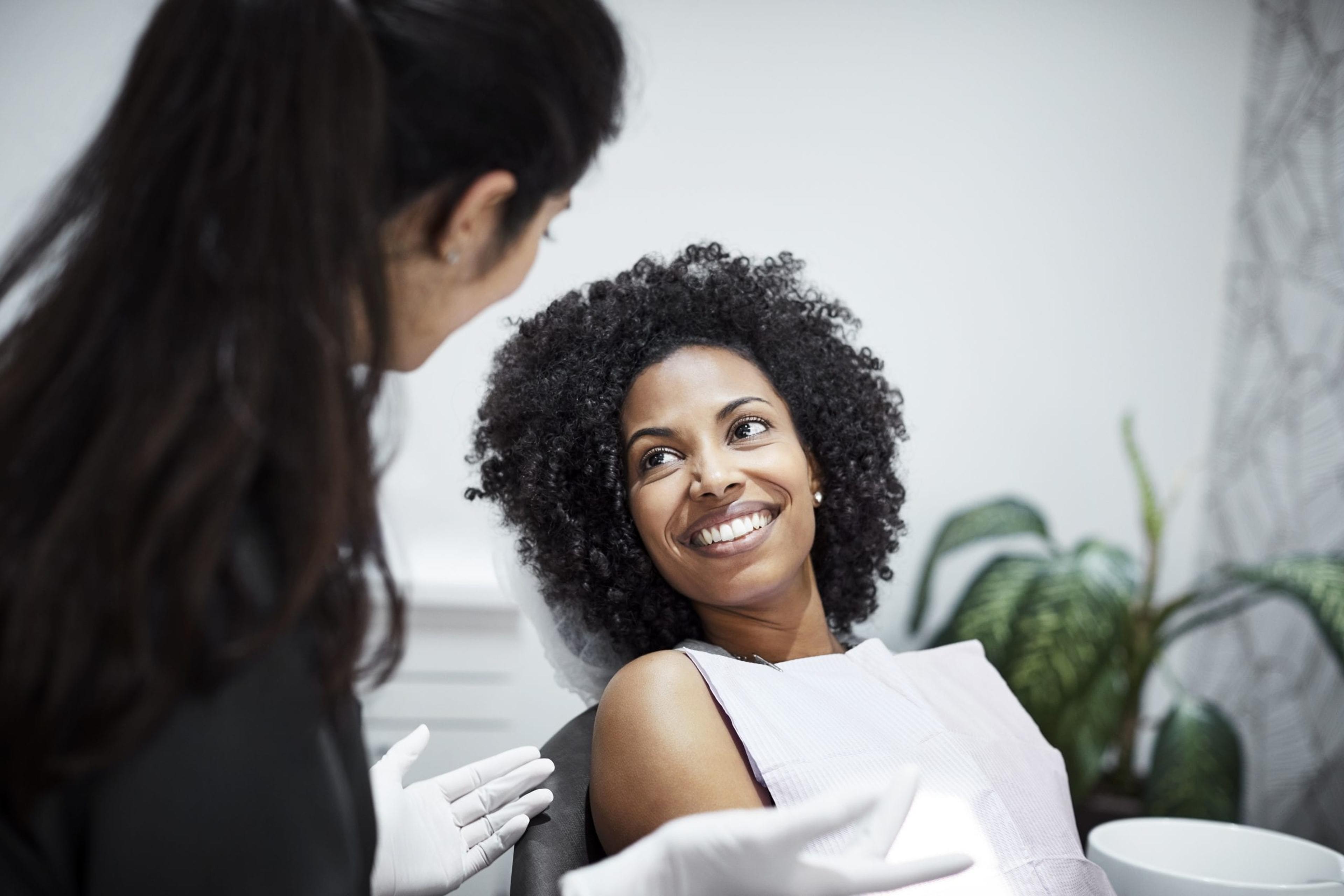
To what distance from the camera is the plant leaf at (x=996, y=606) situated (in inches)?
88.4

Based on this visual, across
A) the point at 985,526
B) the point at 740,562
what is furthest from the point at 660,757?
the point at 985,526

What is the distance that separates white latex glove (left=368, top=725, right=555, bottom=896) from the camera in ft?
3.93

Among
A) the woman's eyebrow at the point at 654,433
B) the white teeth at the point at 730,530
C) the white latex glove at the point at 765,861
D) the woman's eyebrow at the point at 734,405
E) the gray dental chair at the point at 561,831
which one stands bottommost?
the gray dental chair at the point at 561,831

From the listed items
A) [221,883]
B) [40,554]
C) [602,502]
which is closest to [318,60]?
[40,554]

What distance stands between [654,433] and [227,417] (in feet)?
2.67

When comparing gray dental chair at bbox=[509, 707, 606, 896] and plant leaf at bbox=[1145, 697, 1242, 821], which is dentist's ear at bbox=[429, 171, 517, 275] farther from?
plant leaf at bbox=[1145, 697, 1242, 821]

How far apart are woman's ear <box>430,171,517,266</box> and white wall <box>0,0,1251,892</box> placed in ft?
4.87

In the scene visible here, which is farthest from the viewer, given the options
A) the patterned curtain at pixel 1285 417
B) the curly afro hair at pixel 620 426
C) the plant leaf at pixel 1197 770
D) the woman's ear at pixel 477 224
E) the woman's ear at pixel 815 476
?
the patterned curtain at pixel 1285 417

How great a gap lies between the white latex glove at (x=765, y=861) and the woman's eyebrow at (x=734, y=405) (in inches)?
25.4

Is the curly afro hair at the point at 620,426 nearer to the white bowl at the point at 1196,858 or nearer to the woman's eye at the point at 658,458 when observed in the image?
A: the woman's eye at the point at 658,458

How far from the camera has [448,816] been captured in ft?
4.19

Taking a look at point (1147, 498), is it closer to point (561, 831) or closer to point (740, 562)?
point (740, 562)

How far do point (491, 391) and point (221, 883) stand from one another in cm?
100

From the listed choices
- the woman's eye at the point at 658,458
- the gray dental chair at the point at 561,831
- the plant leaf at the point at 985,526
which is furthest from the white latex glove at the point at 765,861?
the plant leaf at the point at 985,526
